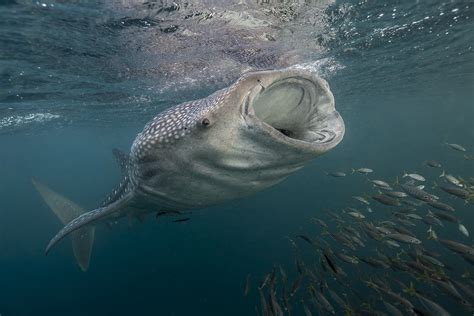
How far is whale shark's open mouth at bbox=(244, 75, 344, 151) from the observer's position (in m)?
3.02

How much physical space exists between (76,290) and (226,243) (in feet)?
43.3

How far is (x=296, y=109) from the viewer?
3.54 meters

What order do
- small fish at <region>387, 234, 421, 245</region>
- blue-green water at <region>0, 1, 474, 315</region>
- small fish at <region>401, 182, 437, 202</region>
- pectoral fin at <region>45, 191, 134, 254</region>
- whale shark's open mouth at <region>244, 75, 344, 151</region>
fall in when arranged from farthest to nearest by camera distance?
blue-green water at <region>0, 1, 474, 315</region> < small fish at <region>401, 182, 437, 202</region> < small fish at <region>387, 234, 421, 245</region> < pectoral fin at <region>45, 191, 134, 254</region> < whale shark's open mouth at <region>244, 75, 344, 151</region>

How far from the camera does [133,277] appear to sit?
2381 centimetres

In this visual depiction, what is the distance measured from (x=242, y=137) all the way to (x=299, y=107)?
878mm

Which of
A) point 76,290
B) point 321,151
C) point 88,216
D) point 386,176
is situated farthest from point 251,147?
point 386,176

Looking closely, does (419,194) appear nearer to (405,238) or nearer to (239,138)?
(405,238)

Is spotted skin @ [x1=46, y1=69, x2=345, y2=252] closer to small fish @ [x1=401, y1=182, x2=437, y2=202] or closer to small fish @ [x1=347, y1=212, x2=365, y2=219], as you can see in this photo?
small fish @ [x1=401, y1=182, x2=437, y2=202]

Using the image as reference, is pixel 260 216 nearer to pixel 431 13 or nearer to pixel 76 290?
pixel 76 290

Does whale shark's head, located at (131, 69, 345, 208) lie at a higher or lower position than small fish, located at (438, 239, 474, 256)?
higher

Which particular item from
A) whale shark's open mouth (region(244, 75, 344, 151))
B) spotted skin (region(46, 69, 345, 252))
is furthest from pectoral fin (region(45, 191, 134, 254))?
whale shark's open mouth (region(244, 75, 344, 151))

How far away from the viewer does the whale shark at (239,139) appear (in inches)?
115

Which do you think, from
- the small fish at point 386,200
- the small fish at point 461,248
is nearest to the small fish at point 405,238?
the small fish at point 461,248

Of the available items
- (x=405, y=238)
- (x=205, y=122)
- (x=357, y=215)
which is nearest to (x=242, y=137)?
(x=205, y=122)
